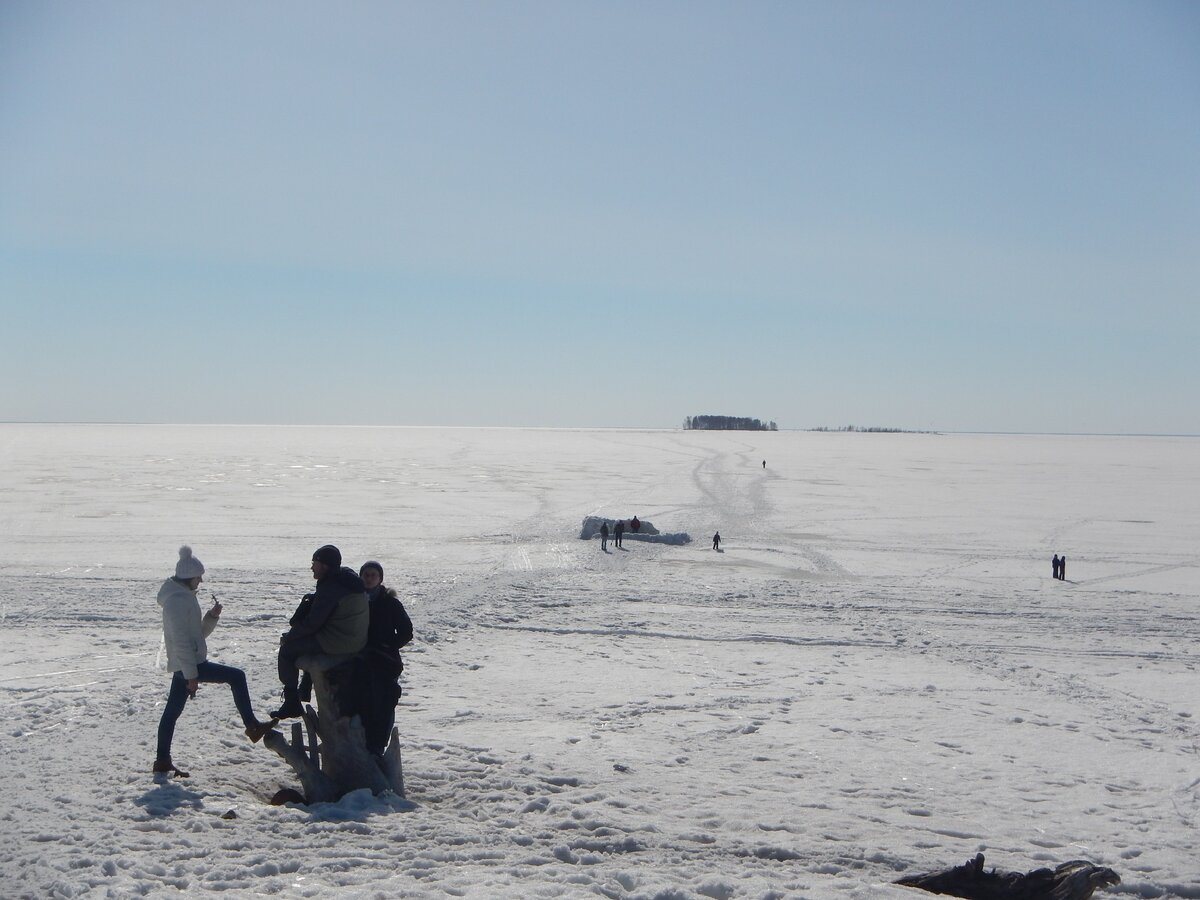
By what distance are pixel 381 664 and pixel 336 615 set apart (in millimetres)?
424

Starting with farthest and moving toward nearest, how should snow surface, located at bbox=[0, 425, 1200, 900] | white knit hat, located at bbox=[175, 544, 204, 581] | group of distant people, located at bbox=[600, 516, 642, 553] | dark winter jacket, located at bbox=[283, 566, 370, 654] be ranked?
group of distant people, located at bbox=[600, 516, 642, 553] < white knit hat, located at bbox=[175, 544, 204, 581] < dark winter jacket, located at bbox=[283, 566, 370, 654] < snow surface, located at bbox=[0, 425, 1200, 900]

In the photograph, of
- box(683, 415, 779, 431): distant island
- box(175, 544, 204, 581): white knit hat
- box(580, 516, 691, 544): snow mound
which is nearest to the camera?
box(175, 544, 204, 581): white knit hat

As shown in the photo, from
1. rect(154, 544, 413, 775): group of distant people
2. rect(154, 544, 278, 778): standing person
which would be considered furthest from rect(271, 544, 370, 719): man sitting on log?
rect(154, 544, 278, 778): standing person

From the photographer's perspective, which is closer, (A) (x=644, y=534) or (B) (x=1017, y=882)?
(B) (x=1017, y=882)

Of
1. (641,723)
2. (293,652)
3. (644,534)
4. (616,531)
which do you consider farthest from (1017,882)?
(644,534)

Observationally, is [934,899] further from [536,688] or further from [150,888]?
[536,688]

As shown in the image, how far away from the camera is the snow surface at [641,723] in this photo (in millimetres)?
4754

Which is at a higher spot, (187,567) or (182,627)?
(187,567)

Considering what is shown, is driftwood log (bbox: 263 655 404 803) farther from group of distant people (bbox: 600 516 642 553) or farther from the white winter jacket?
group of distant people (bbox: 600 516 642 553)

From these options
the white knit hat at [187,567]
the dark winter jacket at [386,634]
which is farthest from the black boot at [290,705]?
the white knit hat at [187,567]

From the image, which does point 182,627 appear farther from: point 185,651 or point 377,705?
point 377,705

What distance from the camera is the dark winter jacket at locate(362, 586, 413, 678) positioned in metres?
5.32

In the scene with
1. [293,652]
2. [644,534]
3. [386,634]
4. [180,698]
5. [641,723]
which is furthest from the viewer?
[644,534]

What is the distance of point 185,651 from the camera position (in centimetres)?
557
